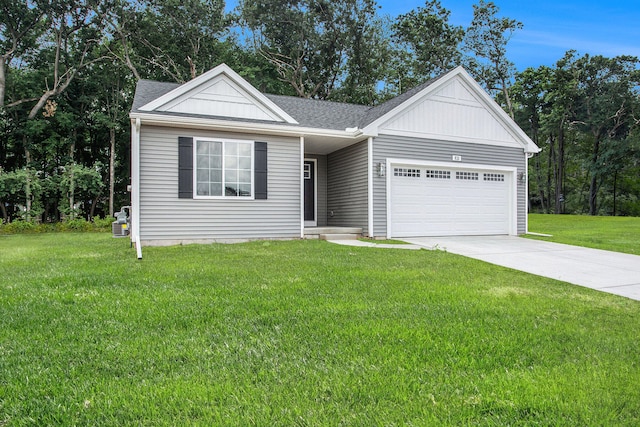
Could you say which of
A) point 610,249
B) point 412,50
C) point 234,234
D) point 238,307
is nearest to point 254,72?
point 412,50

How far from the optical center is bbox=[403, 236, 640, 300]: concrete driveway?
5043mm

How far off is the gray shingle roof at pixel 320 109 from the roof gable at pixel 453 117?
270 mm

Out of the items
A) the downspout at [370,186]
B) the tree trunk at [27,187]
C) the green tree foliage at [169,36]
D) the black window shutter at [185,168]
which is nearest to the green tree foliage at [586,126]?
the green tree foliage at [169,36]

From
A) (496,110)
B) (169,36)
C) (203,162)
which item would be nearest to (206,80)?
(203,162)

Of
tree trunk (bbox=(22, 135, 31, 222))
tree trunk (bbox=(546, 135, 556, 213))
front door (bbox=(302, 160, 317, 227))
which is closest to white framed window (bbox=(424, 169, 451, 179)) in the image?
front door (bbox=(302, 160, 317, 227))

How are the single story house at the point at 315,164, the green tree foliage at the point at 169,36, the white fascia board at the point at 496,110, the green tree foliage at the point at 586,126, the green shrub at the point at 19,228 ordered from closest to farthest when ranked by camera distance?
1. the single story house at the point at 315,164
2. the white fascia board at the point at 496,110
3. the green shrub at the point at 19,228
4. the green tree foliage at the point at 169,36
5. the green tree foliage at the point at 586,126

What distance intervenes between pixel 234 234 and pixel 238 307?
592 cm

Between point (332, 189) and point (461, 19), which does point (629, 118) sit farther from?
point (332, 189)

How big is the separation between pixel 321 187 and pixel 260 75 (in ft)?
45.2

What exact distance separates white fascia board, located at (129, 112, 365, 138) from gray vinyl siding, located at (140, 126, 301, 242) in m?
0.18

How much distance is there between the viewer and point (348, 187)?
1116cm

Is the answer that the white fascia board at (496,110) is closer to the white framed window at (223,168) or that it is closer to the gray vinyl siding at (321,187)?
the gray vinyl siding at (321,187)

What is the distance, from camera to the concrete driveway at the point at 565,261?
5.04 meters

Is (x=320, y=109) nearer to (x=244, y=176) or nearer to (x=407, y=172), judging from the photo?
(x=407, y=172)
